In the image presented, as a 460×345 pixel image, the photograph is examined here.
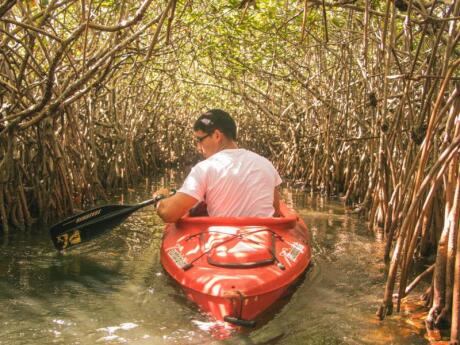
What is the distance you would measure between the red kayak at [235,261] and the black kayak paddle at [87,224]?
28.9 inches

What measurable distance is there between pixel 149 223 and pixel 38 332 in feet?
11.6

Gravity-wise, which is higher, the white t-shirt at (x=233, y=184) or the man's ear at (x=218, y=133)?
the man's ear at (x=218, y=133)

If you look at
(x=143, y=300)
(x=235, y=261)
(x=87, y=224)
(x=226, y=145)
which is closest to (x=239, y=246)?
(x=235, y=261)

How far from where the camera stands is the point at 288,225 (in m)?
3.89

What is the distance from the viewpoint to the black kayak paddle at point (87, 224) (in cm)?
438

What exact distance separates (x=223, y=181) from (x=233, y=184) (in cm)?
8

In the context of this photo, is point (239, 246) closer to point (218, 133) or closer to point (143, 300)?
point (143, 300)

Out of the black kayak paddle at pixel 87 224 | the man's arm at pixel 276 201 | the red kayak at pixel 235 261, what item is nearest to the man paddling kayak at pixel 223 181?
the red kayak at pixel 235 261

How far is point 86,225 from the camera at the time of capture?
4500 mm

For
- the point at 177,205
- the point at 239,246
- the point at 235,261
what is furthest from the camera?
the point at 177,205

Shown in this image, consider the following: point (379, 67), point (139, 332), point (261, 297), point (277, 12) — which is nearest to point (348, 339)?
point (261, 297)

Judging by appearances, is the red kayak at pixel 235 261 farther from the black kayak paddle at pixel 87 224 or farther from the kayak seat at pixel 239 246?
the black kayak paddle at pixel 87 224

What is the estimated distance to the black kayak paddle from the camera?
4.38m

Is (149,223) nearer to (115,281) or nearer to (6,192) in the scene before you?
(6,192)
